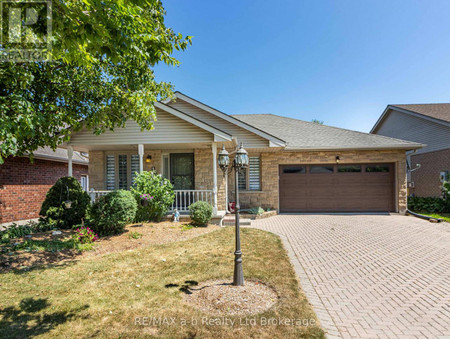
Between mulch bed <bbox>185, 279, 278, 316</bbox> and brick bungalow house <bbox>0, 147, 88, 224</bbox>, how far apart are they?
31.3 feet

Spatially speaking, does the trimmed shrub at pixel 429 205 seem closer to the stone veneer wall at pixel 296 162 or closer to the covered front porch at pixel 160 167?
the stone veneer wall at pixel 296 162

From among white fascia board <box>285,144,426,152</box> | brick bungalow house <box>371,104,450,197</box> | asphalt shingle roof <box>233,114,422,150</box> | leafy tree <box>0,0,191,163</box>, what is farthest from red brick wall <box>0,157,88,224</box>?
brick bungalow house <box>371,104,450,197</box>

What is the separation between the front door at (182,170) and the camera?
10.8 metres

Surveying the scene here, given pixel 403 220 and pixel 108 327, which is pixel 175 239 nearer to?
pixel 108 327

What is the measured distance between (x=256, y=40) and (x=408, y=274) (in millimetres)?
10875

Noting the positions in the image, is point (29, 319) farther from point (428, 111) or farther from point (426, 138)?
point (428, 111)

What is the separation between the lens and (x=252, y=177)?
11578mm

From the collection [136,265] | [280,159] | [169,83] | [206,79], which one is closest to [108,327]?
[136,265]

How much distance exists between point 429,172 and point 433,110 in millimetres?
4582

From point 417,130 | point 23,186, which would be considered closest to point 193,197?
point 23,186

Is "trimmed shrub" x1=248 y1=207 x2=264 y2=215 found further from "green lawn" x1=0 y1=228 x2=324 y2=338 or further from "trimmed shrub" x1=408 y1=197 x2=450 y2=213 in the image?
"trimmed shrub" x1=408 y1=197 x2=450 y2=213

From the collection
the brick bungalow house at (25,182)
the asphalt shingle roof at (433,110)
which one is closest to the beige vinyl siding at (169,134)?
the brick bungalow house at (25,182)

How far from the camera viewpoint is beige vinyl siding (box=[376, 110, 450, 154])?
1341cm

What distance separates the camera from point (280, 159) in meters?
11.5
